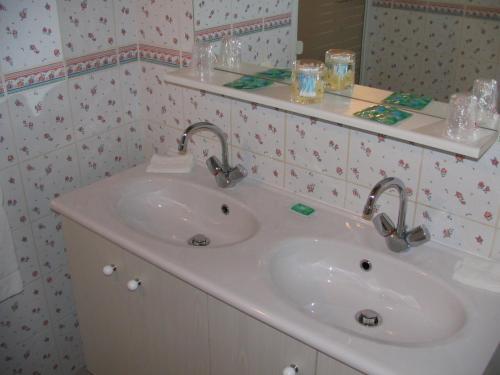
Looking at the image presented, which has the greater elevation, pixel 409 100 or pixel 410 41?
pixel 410 41

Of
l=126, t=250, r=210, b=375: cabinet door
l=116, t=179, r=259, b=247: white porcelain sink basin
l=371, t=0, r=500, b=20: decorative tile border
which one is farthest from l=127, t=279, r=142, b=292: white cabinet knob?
l=371, t=0, r=500, b=20: decorative tile border

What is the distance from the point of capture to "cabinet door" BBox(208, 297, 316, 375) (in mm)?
1417

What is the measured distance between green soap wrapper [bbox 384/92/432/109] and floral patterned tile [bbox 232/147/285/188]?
46 centimetres

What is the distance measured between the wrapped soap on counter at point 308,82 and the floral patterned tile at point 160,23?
577 millimetres

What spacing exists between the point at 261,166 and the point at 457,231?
696 millimetres

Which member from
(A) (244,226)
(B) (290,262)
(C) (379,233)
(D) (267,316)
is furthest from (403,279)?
(A) (244,226)

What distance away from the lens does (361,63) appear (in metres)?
1.66

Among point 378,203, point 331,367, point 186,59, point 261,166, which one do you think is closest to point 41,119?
point 186,59

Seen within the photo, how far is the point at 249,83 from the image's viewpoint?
1838 mm

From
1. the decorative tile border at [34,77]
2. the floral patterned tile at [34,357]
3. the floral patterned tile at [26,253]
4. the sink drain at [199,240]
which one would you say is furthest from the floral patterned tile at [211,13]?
the floral patterned tile at [34,357]

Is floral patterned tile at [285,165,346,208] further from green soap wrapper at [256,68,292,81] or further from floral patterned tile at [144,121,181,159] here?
floral patterned tile at [144,121,181,159]

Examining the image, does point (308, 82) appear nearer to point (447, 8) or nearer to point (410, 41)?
point (410, 41)

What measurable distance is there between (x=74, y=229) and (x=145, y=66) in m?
0.69

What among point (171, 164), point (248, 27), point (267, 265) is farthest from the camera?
point (171, 164)
